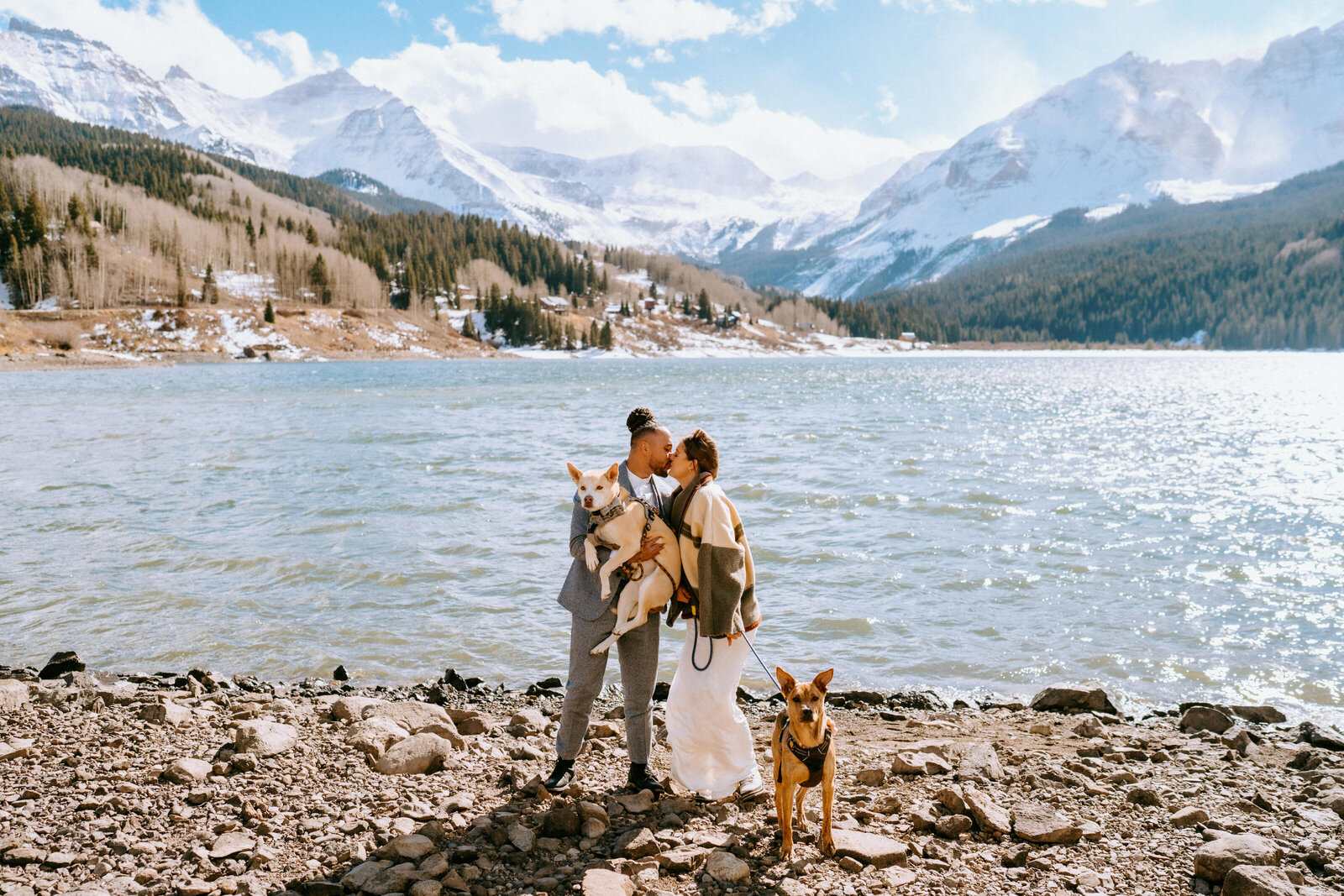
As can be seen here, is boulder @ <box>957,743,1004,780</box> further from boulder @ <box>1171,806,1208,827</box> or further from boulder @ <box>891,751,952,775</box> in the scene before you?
boulder @ <box>1171,806,1208,827</box>

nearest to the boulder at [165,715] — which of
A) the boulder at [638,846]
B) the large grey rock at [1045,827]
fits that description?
the boulder at [638,846]

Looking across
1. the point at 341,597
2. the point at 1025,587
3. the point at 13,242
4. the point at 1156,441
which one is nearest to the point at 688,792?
the point at 341,597

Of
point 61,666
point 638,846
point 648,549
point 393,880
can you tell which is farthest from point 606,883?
point 61,666

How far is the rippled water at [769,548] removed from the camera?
1102 cm

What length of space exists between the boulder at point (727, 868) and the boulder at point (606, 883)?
0.50m

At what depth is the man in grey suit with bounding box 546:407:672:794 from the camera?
564 centimetres

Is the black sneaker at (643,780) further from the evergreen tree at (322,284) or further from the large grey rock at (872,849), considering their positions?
the evergreen tree at (322,284)

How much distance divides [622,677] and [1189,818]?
4.14m

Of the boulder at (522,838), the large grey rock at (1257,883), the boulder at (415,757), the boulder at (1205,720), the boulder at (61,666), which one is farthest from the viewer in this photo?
the boulder at (61,666)

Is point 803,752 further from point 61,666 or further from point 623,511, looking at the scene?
point 61,666

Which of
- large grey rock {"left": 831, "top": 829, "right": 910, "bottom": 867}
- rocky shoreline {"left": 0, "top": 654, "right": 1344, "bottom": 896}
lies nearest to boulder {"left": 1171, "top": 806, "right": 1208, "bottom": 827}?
rocky shoreline {"left": 0, "top": 654, "right": 1344, "bottom": 896}

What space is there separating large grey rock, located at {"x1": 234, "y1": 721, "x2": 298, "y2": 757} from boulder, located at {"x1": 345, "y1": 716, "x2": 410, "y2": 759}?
0.47m

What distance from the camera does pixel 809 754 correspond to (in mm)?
5238

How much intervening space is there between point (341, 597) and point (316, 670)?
319 cm
